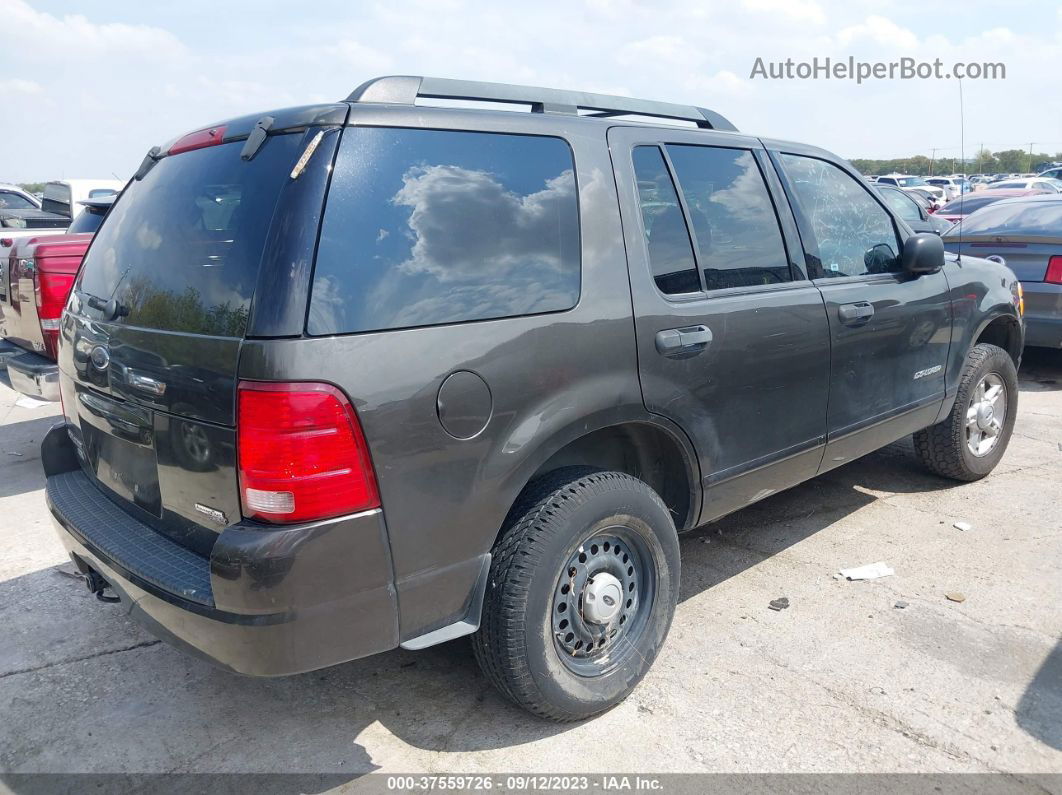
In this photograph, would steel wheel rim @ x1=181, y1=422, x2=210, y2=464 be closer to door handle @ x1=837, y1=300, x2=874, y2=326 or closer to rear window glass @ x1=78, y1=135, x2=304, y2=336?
rear window glass @ x1=78, y1=135, x2=304, y2=336

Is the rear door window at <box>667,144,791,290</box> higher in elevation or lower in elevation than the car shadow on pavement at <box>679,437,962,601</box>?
higher

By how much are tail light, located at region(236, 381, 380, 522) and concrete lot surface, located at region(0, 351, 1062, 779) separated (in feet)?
3.26

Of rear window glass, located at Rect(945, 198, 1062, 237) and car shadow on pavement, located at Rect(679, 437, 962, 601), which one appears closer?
car shadow on pavement, located at Rect(679, 437, 962, 601)

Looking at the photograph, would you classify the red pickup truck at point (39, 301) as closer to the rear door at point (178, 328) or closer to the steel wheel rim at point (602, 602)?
the rear door at point (178, 328)

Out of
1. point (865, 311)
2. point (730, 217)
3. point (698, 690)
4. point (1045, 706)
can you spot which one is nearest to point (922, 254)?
point (865, 311)

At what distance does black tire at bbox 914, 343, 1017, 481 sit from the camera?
15.3 feet

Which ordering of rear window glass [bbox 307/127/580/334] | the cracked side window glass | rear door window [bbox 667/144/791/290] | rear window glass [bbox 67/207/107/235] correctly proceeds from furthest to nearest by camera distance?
rear window glass [bbox 67/207/107/235] → the cracked side window glass → rear door window [bbox 667/144/791/290] → rear window glass [bbox 307/127/580/334]

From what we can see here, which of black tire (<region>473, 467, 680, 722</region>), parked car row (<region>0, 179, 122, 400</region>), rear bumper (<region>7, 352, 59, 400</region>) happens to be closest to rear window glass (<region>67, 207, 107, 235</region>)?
parked car row (<region>0, 179, 122, 400</region>)

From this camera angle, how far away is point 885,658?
10.3 feet

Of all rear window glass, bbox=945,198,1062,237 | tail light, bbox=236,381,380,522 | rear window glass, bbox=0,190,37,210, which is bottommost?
tail light, bbox=236,381,380,522

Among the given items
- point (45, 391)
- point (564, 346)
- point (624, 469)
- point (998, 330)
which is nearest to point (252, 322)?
point (564, 346)

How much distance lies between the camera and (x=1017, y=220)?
7898 mm

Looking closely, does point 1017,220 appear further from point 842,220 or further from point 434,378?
point 434,378

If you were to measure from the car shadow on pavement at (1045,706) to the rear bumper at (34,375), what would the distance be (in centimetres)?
502
